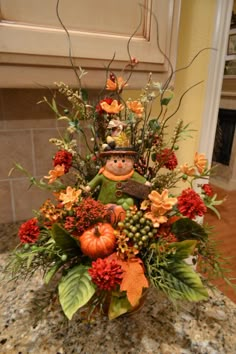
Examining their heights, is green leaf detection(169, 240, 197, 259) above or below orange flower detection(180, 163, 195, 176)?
below

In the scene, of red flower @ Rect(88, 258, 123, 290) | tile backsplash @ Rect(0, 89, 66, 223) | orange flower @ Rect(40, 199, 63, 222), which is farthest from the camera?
tile backsplash @ Rect(0, 89, 66, 223)

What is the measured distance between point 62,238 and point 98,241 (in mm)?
65

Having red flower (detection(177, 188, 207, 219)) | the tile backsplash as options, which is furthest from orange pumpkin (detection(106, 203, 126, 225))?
the tile backsplash

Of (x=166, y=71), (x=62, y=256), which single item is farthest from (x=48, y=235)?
(x=166, y=71)

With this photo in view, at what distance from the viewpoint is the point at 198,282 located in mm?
395

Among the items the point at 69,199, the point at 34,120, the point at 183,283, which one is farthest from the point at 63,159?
the point at 34,120

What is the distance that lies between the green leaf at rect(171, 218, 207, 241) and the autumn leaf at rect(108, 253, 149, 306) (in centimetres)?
10

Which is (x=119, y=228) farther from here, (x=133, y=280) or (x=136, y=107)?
(x=136, y=107)

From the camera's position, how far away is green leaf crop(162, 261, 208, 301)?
39cm

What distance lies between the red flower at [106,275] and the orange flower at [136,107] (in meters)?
0.29

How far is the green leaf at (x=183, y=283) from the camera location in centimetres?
39

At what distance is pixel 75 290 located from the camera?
1.28 feet

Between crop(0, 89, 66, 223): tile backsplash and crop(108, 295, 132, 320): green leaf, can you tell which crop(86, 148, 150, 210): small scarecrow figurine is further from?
crop(0, 89, 66, 223): tile backsplash

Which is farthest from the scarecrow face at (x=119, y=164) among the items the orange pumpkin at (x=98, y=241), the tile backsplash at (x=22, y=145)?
the tile backsplash at (x=22, y=145)
